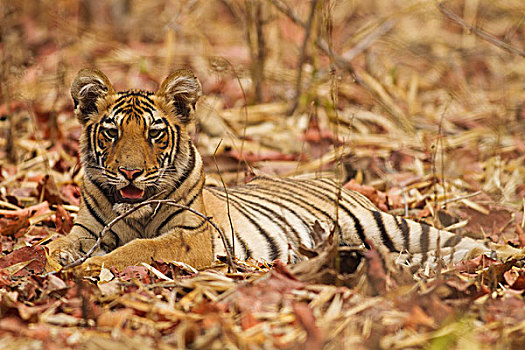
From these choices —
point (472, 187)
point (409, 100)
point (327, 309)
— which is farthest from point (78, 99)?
point (409, 100)

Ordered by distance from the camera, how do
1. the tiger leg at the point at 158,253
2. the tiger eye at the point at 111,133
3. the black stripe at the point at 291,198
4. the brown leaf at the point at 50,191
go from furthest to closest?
1. the brown leaf at the point at 50,191
2. the black stripe at the point at 291,198
3. the tiger eye at the point at 111,133
4. the tiger leg at the point at 158,253

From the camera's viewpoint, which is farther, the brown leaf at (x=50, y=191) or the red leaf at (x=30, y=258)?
the brown leaf at (x=50, y=191)

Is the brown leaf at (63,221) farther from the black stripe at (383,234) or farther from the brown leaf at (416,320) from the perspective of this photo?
the brown leaf at (416,320)

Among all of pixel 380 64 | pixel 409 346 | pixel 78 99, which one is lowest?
pixel 409 346

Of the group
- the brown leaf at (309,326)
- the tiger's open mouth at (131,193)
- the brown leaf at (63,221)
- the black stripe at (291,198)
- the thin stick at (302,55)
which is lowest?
the brown leaf at (309,326)

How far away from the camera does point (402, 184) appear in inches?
229

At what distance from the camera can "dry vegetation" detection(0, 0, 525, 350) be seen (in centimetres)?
265

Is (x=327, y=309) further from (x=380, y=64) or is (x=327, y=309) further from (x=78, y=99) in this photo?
(x=380, y=64)

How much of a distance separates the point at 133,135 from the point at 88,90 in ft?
1.42

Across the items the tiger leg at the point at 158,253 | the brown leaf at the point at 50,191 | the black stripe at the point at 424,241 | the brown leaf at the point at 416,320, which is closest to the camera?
the brown leaf at the point at 416,320

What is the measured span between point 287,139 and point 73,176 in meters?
2.32

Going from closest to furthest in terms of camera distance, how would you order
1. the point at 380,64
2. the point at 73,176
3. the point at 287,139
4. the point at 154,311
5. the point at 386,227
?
the point at 154,311
the point at 386,227
the point at 73,176
the point at 287,139
the point at 380,64

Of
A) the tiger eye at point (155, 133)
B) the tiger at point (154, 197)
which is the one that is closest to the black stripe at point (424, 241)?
the tiger at point (154, 197)

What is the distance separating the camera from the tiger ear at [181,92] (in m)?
3.95
